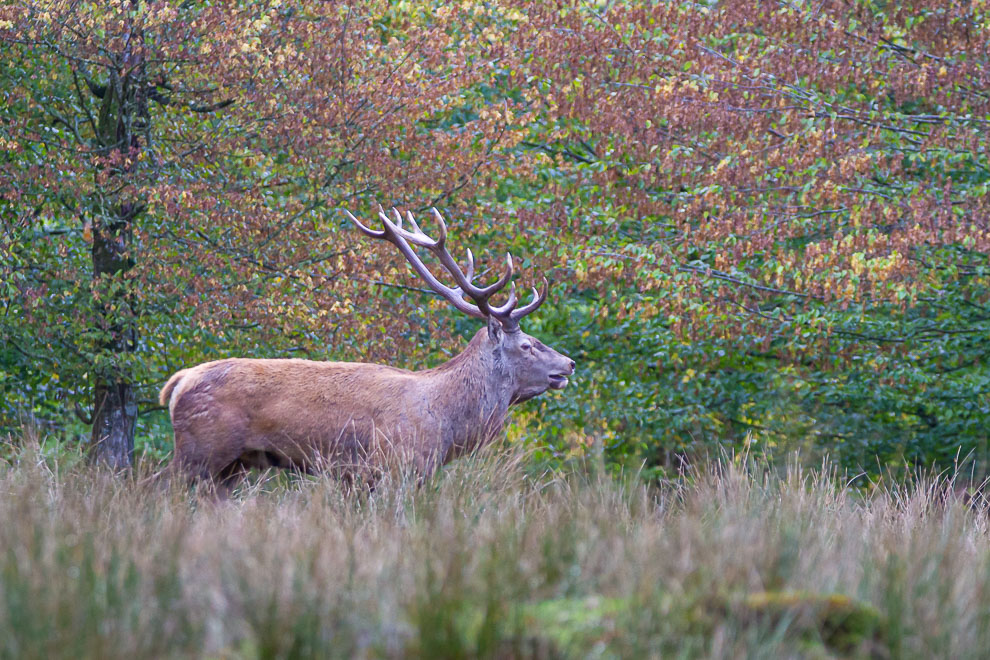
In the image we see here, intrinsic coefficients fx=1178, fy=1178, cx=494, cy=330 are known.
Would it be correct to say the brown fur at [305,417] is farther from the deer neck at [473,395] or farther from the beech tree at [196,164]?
the beech tree at [196,164]

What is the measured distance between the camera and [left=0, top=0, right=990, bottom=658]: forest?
352 inches

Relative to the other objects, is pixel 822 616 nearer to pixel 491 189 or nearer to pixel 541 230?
pixel 541 230

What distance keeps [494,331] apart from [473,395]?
596 millimetres

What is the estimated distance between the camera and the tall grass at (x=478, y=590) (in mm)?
3508

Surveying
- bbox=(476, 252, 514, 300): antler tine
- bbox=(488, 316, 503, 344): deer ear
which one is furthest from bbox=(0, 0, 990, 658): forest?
bbox=(476, 252, 514, 300): antler tine

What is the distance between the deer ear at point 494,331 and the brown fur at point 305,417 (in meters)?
0.63

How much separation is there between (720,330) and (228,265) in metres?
5.21

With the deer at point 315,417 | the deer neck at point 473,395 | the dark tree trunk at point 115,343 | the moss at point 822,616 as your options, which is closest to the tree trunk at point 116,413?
the dark tree trunk at point 115,343

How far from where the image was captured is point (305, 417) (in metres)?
8.44

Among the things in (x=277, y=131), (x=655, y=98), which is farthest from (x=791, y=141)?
(x=277, y=131)

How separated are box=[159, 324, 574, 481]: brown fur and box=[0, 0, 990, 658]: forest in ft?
1.34

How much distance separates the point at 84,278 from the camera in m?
11.6

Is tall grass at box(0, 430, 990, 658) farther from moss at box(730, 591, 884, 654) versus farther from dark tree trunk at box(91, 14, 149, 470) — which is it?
dark tree trunk at box(91, 14, 149, 470)

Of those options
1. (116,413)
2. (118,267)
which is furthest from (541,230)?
(116,413)
